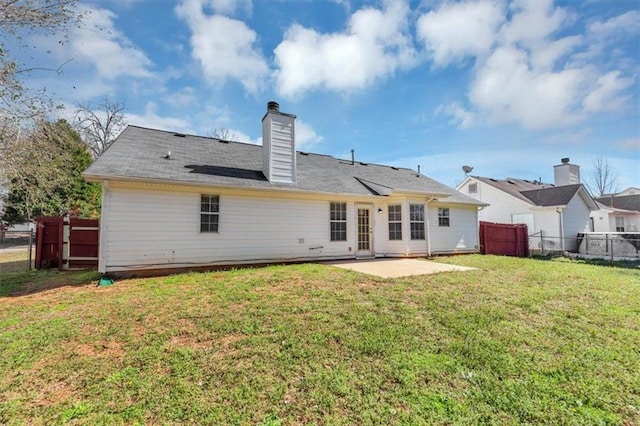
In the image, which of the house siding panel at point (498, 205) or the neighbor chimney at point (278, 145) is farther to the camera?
the house siding panel at point (498, 205)

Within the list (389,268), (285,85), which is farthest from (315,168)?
(389,268)

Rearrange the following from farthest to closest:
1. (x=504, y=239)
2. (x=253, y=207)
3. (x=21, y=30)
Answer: (x=504, y=239) → (x=253, y=207) → (x=21, y=30)

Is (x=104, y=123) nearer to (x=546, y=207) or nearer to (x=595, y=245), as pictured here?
(x=546, y=207)

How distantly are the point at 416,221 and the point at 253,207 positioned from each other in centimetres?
690

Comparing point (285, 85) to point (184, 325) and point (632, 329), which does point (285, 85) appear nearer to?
point (184, 325)

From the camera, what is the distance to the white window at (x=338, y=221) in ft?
36.7

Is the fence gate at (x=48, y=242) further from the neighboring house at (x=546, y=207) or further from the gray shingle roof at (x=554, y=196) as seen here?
the gray shingle roof at (x=554, y=196)

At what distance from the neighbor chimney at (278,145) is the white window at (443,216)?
7.14m

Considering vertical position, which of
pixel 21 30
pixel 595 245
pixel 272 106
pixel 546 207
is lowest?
pixel 595 245

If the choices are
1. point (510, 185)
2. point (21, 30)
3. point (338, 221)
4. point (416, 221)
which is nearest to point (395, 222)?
point (416, 221)

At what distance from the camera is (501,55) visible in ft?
33.9

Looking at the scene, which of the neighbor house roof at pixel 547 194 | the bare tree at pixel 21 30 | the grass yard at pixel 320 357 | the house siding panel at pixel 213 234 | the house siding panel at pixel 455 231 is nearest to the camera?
the grass yard at pixel 320 357

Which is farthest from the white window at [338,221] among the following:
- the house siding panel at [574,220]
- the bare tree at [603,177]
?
the bare tree at [603,177]

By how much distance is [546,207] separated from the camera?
16.4 meters
